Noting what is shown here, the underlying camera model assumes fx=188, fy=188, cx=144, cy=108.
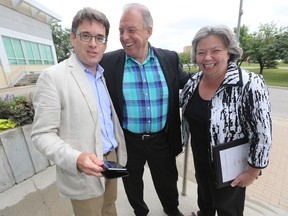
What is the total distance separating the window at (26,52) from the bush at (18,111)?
13588mm

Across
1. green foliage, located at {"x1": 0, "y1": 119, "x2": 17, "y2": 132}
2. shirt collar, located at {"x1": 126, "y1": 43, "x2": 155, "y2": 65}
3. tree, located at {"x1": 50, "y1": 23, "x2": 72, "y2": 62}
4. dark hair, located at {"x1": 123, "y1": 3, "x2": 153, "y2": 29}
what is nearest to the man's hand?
shirt collar, located at {"x1": 126, "y1": 43, "x2": 155, "y2": 65}

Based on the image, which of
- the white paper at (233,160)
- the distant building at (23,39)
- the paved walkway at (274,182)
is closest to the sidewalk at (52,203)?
the paved walkway at (274,182)

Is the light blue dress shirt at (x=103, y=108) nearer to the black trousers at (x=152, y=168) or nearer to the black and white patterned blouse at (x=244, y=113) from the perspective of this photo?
the black trousers at (x=152, y=168)

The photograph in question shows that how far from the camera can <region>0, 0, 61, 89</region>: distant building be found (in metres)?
13.5

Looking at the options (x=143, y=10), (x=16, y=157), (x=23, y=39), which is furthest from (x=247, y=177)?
(x=23, y=39)

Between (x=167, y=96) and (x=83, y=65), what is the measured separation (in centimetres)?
89

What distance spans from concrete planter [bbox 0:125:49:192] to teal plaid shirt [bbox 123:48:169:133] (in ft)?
5.94

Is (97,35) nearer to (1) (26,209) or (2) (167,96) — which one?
(2) (167,96)

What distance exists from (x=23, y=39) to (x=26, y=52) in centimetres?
103

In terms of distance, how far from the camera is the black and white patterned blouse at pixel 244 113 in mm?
1381

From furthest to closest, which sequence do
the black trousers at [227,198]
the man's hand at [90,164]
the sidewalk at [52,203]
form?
the sidewalk at [52,203]
the black trousers at [227,198]
the man's hand at [90,164]

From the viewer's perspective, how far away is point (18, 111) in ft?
9.41

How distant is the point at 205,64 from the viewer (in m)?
1.53

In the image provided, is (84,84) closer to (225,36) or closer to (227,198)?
(225,36)
